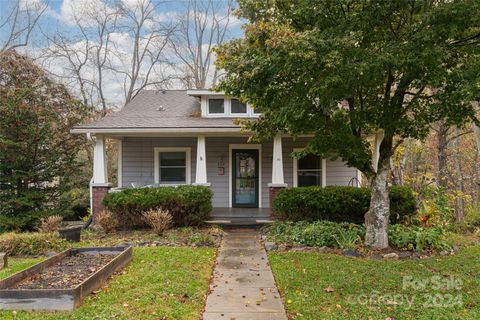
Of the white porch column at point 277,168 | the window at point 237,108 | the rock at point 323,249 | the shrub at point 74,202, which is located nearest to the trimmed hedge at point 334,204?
the white porch column at point 277,168

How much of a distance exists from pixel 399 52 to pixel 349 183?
683 centimetres

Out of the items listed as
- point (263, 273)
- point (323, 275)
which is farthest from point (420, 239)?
point (263, 273)

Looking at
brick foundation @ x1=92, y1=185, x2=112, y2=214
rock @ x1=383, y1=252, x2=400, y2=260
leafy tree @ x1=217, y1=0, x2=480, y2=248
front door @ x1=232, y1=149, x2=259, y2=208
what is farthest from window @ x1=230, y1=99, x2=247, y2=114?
rock @ x1=383, y1=252, x2=400, y2=260

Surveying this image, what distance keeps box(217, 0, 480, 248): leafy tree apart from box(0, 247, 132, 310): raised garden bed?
3.56m

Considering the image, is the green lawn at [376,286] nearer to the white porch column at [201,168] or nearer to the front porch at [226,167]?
the white porch column at [201,168]

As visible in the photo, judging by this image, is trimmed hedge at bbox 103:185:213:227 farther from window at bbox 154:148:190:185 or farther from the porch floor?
window at bbox 154:148:190:185

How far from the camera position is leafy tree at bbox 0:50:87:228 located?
10055 millimetres

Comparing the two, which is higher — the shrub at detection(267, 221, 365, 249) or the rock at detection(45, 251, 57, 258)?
the shrub at detection(267, 221, 365, 249)

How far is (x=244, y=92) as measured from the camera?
19.6 feet

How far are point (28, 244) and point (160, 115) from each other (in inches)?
232

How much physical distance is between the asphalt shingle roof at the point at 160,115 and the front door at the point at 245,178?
1.42m

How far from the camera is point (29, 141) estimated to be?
10.3 meters

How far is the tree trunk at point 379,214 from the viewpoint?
6.73 meters

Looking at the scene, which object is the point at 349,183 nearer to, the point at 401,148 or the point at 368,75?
the point at 401,148
